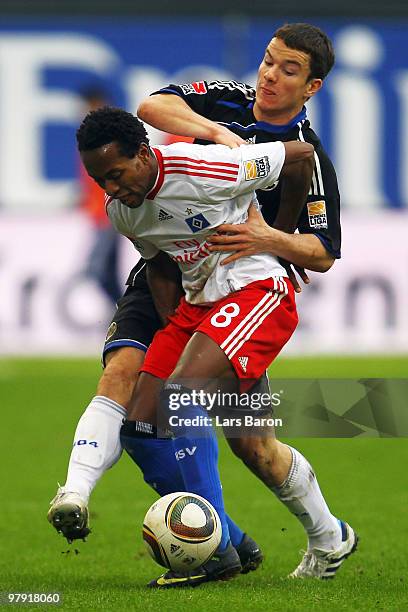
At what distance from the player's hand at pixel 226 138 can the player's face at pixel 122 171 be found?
1.37 ft

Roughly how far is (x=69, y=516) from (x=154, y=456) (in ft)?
2.66

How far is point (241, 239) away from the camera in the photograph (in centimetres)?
580

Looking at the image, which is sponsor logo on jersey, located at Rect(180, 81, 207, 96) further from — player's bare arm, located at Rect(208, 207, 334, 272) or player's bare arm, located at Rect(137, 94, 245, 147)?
player's bare arm, located at Rect(208, 207, 334, 272)

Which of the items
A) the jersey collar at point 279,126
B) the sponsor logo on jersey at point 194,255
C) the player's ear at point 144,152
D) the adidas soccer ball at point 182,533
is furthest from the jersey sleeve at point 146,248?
the adidas soccer ball at point 182,533

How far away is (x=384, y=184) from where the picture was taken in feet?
55.3

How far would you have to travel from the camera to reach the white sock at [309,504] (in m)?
6.13

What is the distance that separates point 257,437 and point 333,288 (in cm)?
1016

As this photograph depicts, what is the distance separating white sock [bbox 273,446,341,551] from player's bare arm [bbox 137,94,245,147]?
146cm

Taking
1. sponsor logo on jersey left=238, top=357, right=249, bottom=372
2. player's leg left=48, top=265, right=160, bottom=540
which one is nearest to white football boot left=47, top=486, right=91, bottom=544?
player's leg left=48, top=265, right=160, bottom=540

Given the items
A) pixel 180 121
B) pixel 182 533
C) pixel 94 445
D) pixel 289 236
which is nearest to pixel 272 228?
pixel 289 236

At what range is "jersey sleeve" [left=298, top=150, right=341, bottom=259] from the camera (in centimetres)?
612

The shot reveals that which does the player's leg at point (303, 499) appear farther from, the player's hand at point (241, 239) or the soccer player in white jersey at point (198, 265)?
the player's hand at point (241, 239)

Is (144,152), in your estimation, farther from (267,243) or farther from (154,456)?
(154,456)

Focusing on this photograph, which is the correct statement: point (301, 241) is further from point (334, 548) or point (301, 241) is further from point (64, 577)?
point (64, 577)
